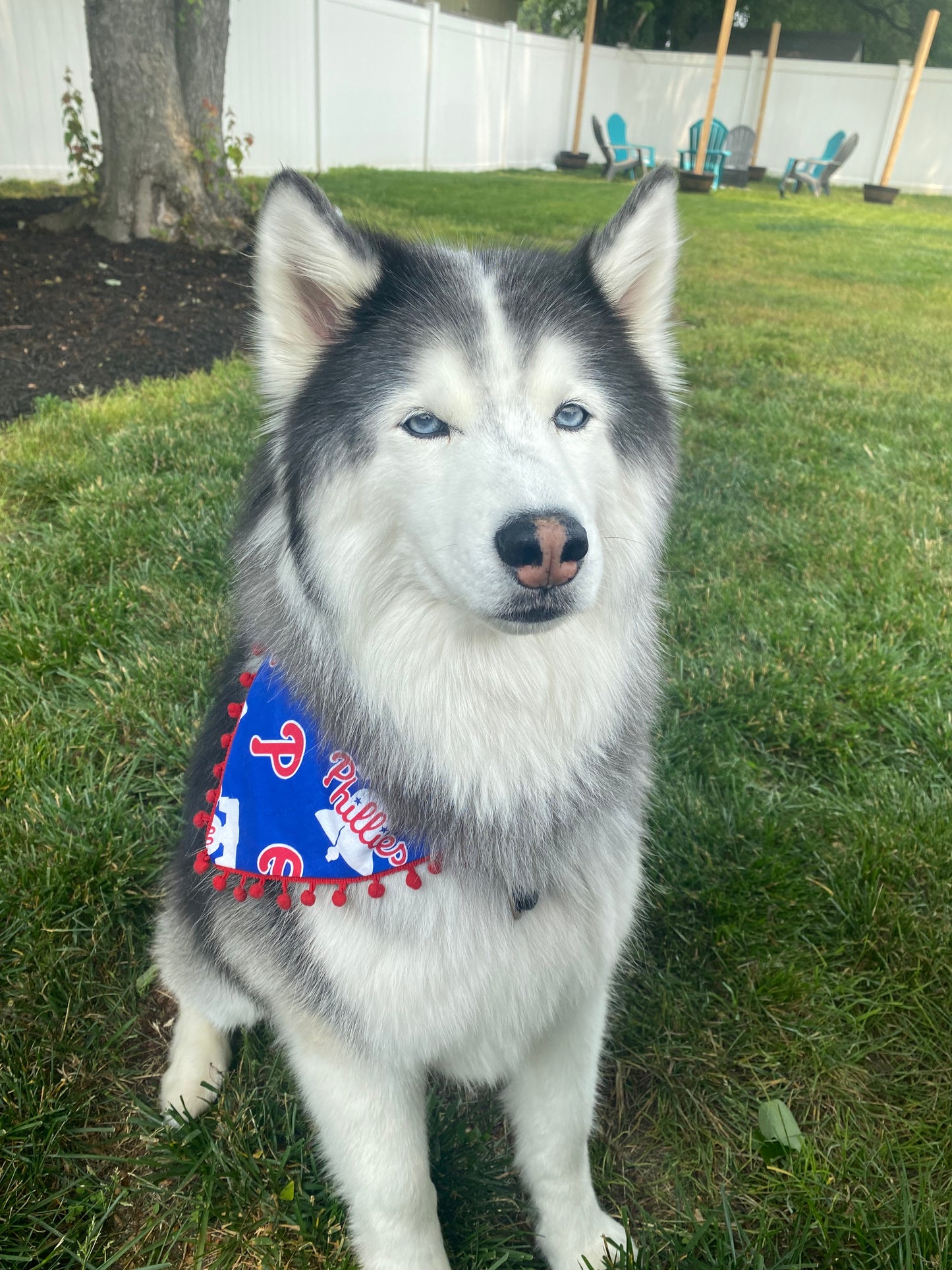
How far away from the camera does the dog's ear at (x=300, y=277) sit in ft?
4.43

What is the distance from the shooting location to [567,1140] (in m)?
1.58

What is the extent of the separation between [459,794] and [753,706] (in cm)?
169

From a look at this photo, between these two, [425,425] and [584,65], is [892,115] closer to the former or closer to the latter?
Answer: [584,65]

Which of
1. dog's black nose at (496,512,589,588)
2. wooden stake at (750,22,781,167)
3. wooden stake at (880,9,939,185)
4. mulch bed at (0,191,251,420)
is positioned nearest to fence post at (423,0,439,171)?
wooden stake at (750,22,781,167)

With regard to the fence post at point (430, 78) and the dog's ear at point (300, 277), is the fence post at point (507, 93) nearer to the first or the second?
the fence post at point (430, 78)

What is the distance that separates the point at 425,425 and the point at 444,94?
17.8 m

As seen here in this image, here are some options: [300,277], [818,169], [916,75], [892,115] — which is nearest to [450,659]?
[300,277]

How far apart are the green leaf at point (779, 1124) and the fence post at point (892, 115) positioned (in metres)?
25.3

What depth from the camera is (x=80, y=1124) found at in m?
1.73

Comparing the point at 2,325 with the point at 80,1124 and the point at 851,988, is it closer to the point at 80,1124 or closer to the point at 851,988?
the point at 80,1124

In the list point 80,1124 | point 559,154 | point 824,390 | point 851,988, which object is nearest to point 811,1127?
point 851,988

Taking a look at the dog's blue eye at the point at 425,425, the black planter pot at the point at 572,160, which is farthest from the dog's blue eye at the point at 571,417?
the black planter pot at the point at 572,160

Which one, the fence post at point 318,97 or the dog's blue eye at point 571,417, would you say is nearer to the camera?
the dog's blue eye at point 571,417

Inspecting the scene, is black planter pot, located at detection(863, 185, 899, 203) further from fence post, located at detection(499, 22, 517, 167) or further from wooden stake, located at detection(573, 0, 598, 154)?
fence post, located at detection(499, 22, 517, 167)
